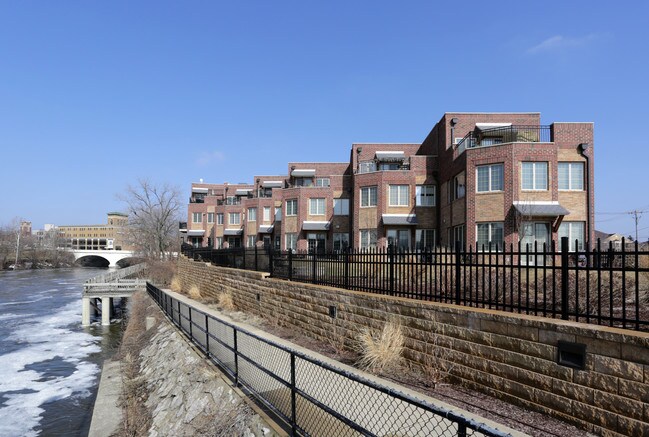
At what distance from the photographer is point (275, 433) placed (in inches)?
211

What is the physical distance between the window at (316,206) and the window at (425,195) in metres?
10.5

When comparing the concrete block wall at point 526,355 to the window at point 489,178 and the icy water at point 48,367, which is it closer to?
the icy water at point 48,367

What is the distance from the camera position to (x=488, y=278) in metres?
7.26

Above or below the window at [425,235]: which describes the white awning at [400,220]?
above

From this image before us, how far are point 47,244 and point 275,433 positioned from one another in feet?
414

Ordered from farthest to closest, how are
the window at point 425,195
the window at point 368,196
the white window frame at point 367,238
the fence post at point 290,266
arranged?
the window at point 368,196 < the white window frame at point 367,238 < the window at point 425,195 < the fence post at point 290,266

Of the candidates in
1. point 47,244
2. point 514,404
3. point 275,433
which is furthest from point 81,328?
point 47,244

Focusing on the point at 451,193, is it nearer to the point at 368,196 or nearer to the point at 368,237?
the point at 368,196

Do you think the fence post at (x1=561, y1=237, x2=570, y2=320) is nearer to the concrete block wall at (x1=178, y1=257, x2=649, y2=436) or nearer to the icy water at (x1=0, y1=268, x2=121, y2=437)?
the concrete block wall at (x1=178, y1=257, x2=649, y2=436)

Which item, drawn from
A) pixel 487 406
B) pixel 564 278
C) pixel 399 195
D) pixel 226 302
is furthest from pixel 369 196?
pixel 487 406

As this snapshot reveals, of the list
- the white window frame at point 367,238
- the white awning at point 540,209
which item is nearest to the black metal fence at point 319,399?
the white awning at point 540,209

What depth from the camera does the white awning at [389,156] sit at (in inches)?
1411

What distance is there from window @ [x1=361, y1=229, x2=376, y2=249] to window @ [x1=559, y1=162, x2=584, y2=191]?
41.0ft

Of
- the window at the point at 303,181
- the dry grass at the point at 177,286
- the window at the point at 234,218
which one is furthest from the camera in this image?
the window at the point at 234,218
